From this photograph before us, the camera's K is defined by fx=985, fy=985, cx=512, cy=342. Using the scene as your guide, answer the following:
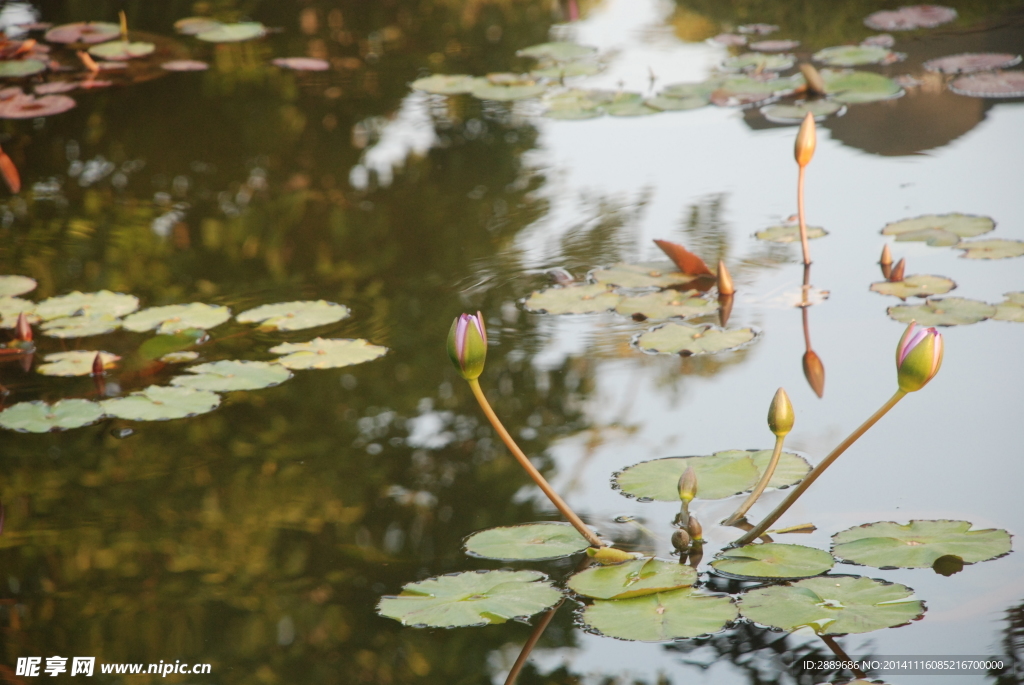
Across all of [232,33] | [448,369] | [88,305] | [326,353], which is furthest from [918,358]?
[232,33]

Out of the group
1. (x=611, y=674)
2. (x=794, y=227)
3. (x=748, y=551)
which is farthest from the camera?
(x=794, y=227)

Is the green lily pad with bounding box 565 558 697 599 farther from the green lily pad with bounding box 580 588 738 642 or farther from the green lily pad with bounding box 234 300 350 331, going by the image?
the green lily pad with bounding box 234 300 350 331

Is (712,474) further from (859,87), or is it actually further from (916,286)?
(859,87)

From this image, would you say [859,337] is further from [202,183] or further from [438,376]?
[202,183]

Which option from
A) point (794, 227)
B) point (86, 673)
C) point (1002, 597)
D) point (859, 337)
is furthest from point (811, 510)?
point (794, 227)

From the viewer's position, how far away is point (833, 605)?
1.26 metres

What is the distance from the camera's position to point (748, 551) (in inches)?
54.3

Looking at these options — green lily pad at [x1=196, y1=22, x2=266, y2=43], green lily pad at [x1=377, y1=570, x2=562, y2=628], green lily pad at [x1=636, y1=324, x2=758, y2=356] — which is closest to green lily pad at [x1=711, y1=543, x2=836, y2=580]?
green lily pad at [x1=377, y1=570, x2=562, y2=628]

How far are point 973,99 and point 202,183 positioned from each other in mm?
2694

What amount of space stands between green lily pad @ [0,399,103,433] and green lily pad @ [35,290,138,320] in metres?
0.43

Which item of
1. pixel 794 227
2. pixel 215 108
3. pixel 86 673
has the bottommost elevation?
pixel 86 673

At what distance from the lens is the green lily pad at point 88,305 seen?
239 centimetres

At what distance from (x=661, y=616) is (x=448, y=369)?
981mm

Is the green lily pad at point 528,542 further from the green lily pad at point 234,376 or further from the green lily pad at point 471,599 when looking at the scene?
the green lily pad at point 234,376
